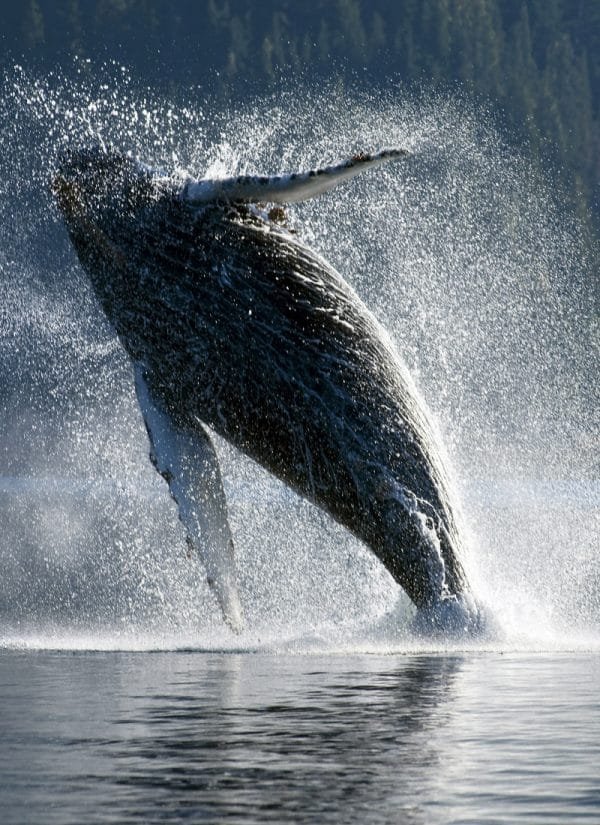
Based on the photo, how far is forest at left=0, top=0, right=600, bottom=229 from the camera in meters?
114

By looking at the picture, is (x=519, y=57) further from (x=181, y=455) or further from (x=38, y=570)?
(x=181, y=455)

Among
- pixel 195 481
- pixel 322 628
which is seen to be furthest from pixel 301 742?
pixel 322 628

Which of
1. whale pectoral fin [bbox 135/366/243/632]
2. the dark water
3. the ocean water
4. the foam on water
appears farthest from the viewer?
the foam on water

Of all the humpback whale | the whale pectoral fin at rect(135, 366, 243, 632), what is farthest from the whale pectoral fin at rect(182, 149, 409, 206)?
the whale pectoral fin at rect(135, 366, 243, 632)

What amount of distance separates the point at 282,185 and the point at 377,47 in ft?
371

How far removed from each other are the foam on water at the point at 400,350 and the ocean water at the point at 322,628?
0.51ft

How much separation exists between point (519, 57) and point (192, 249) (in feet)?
354

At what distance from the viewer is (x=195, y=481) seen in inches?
609

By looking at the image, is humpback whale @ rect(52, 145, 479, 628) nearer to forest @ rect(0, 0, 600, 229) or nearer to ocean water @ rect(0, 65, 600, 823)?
ocean water @ rect(0, 65, 600, 823)

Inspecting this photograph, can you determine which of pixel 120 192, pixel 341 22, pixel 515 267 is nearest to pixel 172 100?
pixel 341 22

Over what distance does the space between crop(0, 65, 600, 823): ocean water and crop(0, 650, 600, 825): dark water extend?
2 cm

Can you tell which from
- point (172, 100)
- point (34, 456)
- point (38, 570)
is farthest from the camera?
point (172, 100)

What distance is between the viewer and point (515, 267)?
313ft

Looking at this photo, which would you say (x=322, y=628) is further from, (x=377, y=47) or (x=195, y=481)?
(x=377, y=47)
